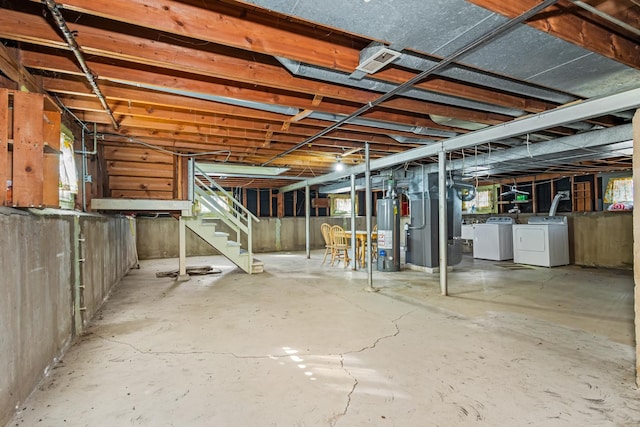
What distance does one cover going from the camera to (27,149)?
1.69 meters

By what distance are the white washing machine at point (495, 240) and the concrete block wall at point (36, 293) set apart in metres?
7.36

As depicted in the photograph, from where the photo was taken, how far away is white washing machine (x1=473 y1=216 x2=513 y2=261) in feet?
23.3

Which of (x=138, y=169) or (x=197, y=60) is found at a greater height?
(x=197, y=60)

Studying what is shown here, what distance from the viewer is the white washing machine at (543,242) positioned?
616 cm

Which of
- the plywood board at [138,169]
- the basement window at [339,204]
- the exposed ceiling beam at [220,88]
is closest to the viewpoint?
the exposed ceiling beam at [220,88]

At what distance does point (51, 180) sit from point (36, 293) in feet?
2.25

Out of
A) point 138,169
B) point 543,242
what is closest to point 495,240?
point 543,242

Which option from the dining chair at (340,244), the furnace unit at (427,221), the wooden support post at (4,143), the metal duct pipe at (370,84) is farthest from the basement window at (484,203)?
the wooden support post at (4,143)

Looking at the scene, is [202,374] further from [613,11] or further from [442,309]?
[613,11]

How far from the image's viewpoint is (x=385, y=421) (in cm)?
157

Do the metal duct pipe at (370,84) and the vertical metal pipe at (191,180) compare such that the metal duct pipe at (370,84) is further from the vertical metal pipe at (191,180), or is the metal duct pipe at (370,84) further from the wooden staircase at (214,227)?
the vertical metal pipe at (191,180)

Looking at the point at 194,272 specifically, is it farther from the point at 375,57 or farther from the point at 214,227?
the point at 375,57

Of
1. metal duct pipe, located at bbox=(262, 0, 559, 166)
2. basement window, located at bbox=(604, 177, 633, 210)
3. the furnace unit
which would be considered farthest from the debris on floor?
basement window, located at bbox=(604, 177, 633, 210)

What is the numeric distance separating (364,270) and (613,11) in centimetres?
478
